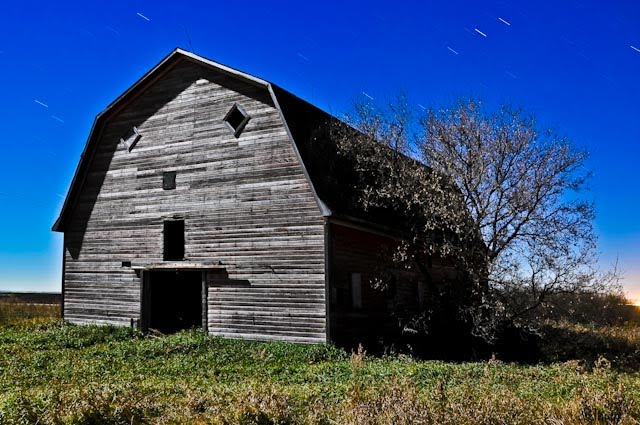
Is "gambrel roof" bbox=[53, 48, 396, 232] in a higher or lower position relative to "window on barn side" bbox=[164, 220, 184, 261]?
higher

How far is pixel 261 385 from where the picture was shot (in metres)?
10.2

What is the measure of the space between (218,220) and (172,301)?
5.48 metres

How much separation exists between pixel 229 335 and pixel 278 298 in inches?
78.9

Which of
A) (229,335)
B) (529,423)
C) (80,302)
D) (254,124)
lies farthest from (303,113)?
(529,423)

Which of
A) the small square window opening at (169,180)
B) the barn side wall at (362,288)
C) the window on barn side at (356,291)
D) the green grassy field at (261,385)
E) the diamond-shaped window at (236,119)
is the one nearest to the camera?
the green grassy field at (261,385)

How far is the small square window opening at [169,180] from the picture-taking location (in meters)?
18.6

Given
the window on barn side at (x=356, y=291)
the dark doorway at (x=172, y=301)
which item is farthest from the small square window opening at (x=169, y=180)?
the window on barn side at (x=356, y=291)

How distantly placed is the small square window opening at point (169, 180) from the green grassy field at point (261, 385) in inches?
189

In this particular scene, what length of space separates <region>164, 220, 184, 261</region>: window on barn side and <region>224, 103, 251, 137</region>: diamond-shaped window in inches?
136

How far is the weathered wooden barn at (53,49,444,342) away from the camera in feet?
52.3

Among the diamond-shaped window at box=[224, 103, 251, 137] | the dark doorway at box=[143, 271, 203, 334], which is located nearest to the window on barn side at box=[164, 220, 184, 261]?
the dark doorway at box=[143, 271, 203, 334]

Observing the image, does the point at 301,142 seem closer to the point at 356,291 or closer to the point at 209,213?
the point at 209,213

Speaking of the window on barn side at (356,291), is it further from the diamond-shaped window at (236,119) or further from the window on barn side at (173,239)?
the window on barn side at (173,239)

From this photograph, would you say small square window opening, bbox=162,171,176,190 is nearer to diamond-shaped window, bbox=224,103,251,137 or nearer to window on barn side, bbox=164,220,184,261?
window on barn side, bbox=164,220,184,261
